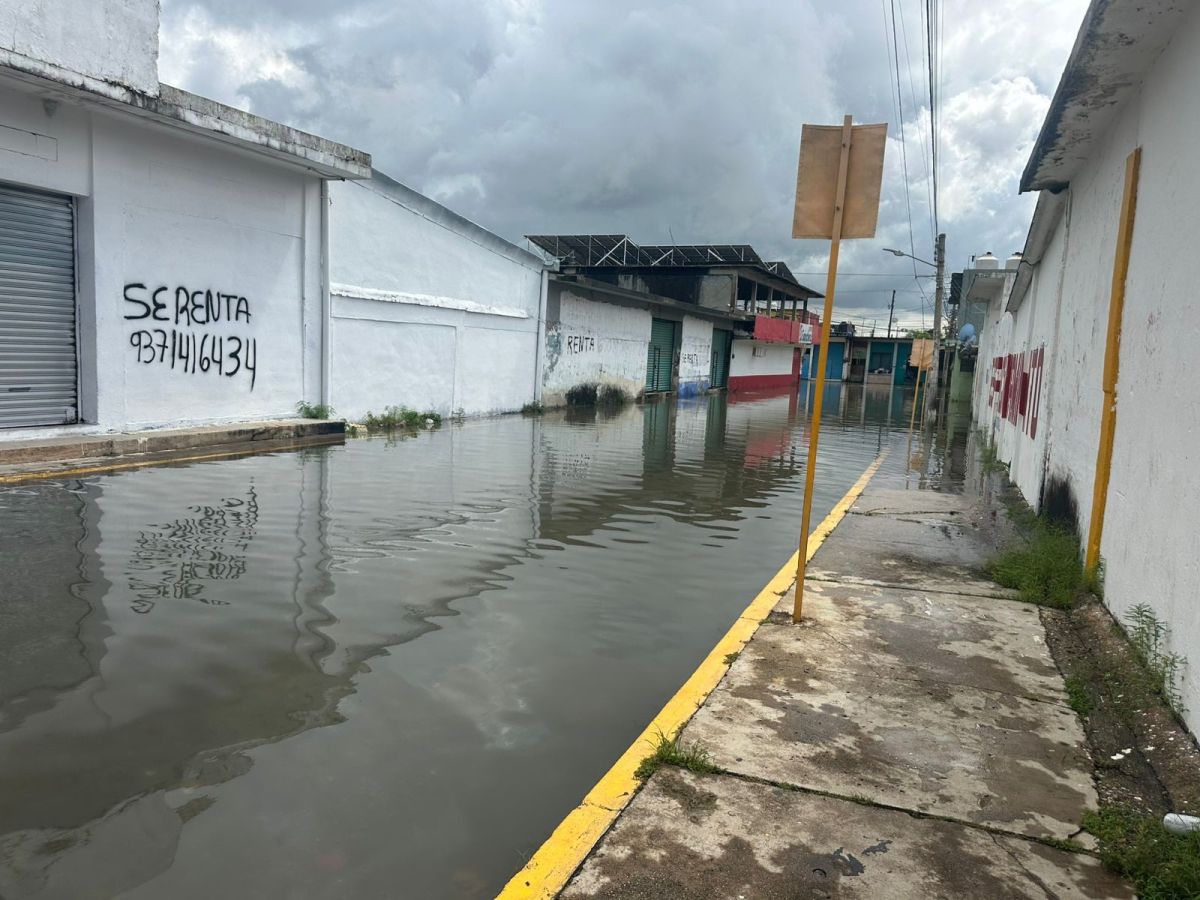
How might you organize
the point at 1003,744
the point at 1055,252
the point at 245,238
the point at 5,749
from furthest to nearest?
the point at 245,238, the point at 1055,252, the point at 1003,744, the point at 5,749

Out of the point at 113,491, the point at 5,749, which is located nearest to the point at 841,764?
the point at 5,749

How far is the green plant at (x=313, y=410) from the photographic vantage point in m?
14.8

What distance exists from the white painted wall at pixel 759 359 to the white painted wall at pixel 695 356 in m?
4.15

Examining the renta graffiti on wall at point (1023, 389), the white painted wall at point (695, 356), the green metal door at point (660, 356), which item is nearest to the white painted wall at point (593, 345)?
the green metal door at point (660, 356)

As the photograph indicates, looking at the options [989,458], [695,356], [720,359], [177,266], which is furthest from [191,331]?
[720,359]

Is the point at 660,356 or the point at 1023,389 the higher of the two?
the point at 660,356

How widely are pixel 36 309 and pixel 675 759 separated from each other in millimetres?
10972

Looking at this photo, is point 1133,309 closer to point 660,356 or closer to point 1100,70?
point 1100,70

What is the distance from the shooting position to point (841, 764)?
3461 mm

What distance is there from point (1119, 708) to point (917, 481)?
901 centimetres

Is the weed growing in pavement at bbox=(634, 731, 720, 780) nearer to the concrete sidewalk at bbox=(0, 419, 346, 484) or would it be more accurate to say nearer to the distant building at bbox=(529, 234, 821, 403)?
the concrete sidewalk at bbox=(0, 419, 346, 484)

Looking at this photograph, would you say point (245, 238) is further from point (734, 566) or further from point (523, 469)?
point (734, 566)

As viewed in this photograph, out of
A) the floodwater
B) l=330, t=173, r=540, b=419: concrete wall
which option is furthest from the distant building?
the floodwater

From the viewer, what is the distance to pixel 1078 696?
4.20 metres
